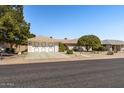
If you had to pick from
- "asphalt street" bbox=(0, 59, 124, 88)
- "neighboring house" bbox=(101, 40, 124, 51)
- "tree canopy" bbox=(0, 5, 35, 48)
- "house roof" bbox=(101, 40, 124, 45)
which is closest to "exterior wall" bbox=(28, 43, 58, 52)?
"tree canopy" bbox=(0, 5, 35, 48)

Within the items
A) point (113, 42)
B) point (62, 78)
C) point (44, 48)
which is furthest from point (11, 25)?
point (113, 42)

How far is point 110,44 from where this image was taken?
255 feet

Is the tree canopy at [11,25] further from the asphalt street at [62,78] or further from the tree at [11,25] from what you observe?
the asphalt street at [62,78]

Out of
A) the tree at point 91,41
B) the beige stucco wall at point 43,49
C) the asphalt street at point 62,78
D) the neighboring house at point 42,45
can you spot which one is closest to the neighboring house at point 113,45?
the tree at point 91,41

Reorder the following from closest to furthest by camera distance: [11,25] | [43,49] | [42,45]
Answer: [11,25] < [43,49] < [42,45]

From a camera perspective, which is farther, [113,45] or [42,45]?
[113,45]

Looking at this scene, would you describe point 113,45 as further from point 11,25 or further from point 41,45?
point 11,25

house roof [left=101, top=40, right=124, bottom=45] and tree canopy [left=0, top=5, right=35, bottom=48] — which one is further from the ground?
tree canopy [left=0, top=5, right=35, bottom=48]

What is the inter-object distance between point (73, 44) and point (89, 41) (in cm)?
950

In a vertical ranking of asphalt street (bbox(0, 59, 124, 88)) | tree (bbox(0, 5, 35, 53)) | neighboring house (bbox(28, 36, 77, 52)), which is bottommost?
asphalt street (bbox(0, 59, 124, 88))

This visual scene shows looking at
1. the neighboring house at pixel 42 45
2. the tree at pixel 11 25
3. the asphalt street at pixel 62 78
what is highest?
the tree at pixel 11 25

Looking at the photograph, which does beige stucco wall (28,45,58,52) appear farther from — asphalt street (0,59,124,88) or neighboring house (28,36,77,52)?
asphalt street (0,59,124,88)

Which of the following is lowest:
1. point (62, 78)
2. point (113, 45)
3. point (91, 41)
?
point (62, 78)
